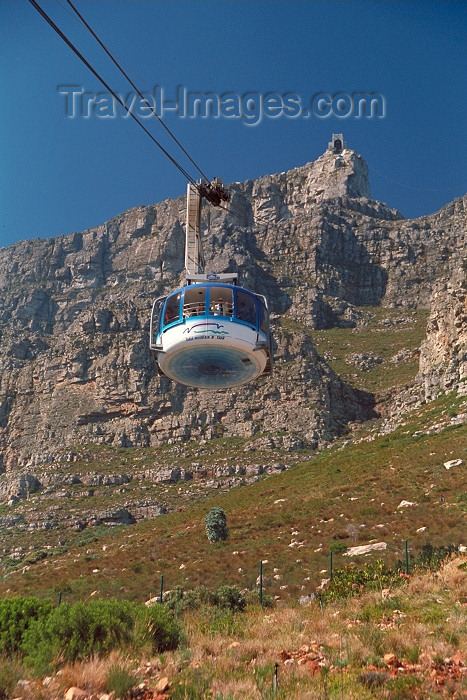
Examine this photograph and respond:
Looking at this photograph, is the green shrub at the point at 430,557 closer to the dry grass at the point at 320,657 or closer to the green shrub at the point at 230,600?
the dry grass at the point at 320,657

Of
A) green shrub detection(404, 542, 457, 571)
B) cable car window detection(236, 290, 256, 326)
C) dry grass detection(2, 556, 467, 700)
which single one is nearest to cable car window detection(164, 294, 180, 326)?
cable car window detection(236, 290, 256, 326)

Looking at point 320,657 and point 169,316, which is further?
point 169,316

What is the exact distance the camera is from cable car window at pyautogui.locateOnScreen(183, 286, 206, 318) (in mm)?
14648

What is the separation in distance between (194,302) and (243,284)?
371 ft

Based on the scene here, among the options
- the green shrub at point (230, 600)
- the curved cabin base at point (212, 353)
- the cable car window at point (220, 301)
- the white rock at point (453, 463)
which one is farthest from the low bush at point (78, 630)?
the white rock at point (453, 463)

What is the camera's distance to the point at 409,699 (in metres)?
7.69

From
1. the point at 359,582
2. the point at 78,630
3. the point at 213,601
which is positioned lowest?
the point at 213,601

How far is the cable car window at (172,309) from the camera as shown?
1504cm

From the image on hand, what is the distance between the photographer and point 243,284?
12719cm

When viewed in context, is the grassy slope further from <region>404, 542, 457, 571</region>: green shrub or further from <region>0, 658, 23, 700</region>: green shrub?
<region>0, 658, 23, 700</region>: green shrub

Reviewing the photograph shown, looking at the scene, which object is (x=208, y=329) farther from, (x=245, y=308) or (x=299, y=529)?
(x=299, y=529)

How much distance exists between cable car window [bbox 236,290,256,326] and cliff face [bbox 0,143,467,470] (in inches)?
2182

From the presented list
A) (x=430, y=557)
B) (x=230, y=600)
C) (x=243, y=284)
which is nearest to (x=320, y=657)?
(x=230, y=600)

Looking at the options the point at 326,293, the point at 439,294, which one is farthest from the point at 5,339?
the point at 439,294
